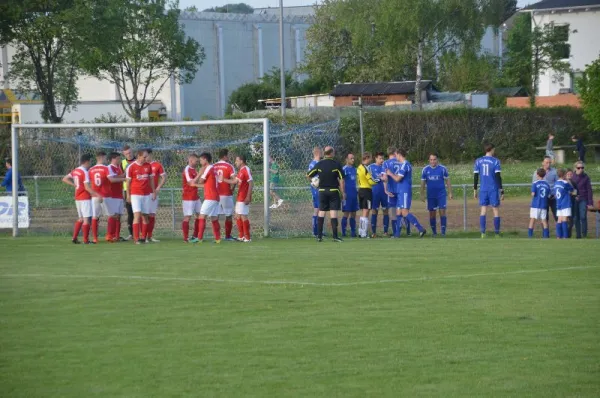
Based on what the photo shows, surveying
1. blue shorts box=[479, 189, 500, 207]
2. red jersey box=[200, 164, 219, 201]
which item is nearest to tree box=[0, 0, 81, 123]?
red jersey box=[200, 164, 219, 201]

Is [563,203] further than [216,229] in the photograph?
Yes

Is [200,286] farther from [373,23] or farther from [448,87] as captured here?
[448,87]

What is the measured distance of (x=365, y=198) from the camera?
904 inches

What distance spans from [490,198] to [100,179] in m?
8.52

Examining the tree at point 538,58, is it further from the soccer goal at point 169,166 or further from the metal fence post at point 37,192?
the metal fence post at point 37,192

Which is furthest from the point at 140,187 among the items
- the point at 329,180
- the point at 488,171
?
the point at 488,171

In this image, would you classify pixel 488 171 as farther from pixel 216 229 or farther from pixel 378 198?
pixel 216 229

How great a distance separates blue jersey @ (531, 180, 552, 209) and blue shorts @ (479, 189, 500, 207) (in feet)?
2.87

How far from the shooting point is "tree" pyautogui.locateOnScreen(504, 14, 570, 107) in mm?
61688

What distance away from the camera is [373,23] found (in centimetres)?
5988

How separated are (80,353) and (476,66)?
52046mm

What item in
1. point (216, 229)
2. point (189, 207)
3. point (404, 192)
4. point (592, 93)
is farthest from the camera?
point (592, 93)

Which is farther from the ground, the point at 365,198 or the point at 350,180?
the point at 350,180

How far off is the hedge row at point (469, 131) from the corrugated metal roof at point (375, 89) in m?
12.4
